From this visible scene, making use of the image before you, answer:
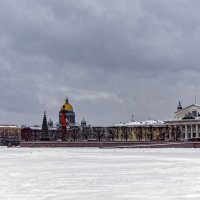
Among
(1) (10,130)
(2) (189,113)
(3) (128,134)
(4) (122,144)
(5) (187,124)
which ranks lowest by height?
(4) (122,144)

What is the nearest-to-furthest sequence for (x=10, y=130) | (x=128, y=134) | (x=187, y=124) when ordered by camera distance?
(x=187, y=124) < (x=128, y=134) < (x=10, y=130)

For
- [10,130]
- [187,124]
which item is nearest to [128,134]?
[187,124]

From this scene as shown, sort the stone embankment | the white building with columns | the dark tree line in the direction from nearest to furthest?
1. the stone embankment
2. the dark tree line
3. the white building with columns

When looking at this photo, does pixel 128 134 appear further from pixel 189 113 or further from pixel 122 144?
pixel 122 144

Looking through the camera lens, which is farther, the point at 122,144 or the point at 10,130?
the point at 10,130

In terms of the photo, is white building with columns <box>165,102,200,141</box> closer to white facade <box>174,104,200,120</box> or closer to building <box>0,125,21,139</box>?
white facade <box>174,104,200,120</box>

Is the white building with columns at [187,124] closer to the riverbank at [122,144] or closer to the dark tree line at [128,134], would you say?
the dark tree line at [128,134]

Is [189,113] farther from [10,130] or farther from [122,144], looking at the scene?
[10,130]

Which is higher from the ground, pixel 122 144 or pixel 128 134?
pixel 128 134

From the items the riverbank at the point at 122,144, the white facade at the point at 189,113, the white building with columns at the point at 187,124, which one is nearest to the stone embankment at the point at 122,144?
the riverbank at the point at 122,144

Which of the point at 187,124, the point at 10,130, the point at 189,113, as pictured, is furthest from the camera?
the point at 10,130

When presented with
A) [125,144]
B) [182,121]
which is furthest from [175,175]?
[182,121]

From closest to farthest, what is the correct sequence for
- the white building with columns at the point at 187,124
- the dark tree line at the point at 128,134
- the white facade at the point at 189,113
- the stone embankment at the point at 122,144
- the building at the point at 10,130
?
the stone embankment at the point at 122,144
the dark tree line at the point at 128,134
the white building with columns at the point at 187,124
the white facade at the point at 189,113
the building at the point at 10,130

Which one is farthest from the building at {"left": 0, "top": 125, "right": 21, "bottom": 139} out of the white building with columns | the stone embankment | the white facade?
the stone embankment
